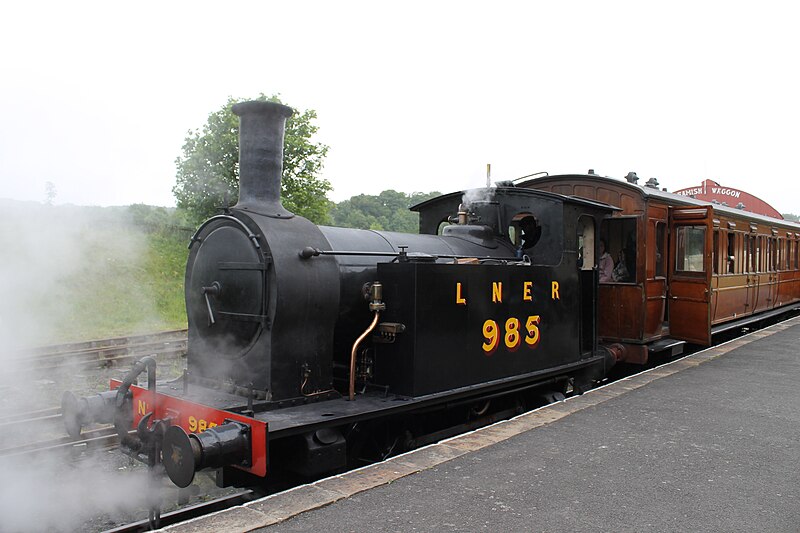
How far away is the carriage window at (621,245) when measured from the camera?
26.0 feet

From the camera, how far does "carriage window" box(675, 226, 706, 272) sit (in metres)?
8.77

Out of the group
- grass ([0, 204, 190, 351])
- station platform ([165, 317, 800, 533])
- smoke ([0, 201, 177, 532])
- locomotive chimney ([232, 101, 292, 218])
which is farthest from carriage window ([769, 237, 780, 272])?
smoke ([0, 201, 177, 532])

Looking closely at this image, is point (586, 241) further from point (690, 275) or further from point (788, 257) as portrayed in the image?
point (788, 257)

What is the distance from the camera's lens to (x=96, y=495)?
15.0ft

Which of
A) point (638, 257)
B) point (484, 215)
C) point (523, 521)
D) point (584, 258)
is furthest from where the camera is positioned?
point (638, 257)

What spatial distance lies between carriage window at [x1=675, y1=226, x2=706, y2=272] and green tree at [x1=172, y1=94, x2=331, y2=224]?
8.15 meters

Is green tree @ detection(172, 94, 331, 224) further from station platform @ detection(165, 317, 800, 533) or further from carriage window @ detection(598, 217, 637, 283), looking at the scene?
station platform @ detection(165, 317, 800, 533)

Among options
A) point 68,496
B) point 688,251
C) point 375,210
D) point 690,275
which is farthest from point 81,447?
point 375,210

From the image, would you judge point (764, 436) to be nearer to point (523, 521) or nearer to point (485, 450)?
point (485, 450)

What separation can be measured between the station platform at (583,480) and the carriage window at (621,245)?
7.80ft

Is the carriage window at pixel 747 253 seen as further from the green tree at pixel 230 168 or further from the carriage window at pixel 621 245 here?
the green tree at pixel 230 168

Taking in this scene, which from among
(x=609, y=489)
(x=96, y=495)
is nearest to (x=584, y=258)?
(x=609, y=489)

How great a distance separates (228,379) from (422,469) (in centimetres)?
155

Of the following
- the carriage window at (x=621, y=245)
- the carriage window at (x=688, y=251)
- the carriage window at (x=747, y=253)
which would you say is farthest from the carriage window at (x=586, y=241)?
the carriage window at (x=747, y=253)
